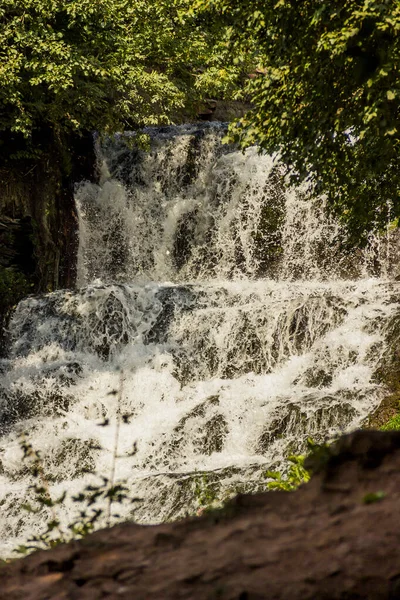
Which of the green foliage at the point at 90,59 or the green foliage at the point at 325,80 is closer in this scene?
the green foliage at the point at 325,80

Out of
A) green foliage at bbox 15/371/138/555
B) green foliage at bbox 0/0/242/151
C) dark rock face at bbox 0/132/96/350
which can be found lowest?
green foliage at bbox 15/371/138/555

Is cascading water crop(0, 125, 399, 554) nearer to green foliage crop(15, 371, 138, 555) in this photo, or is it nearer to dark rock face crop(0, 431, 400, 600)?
green foliage crop(15, 371, 138, 555)

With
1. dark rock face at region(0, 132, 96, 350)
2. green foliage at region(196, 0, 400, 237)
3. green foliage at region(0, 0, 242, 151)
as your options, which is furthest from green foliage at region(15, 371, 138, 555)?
dark rock face at region(0, 132, 96, 350)

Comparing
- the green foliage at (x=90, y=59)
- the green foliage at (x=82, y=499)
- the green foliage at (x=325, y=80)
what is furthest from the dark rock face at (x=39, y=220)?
the green foliage at (x=82, y=499)

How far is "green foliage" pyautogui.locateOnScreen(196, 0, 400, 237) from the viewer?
26.2 feet

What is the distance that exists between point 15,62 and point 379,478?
1351cm

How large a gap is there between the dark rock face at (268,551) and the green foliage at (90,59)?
12684 millimetres

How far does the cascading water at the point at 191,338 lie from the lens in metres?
10.7

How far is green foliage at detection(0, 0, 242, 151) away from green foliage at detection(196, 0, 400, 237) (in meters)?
5.50

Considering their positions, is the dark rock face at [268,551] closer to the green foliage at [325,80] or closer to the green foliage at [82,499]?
the green foliage at [82,499]

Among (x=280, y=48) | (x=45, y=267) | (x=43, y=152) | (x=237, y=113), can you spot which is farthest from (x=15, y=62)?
(x=237, y=113)

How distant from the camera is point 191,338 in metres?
13.7

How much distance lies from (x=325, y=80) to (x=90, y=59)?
28.0 feet

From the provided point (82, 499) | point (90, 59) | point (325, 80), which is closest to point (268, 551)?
point (82, 499)
